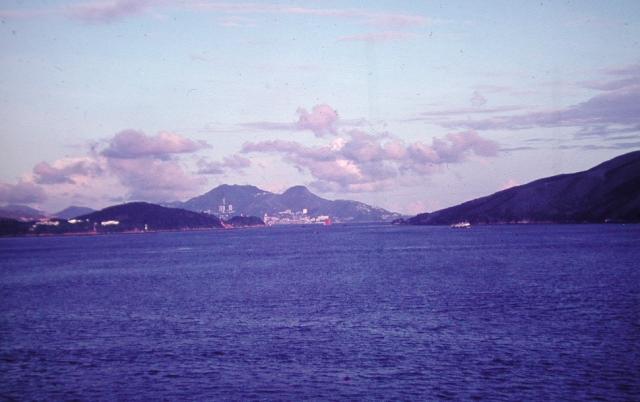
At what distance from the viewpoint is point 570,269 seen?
99875mm

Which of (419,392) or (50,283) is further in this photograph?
(50,283)

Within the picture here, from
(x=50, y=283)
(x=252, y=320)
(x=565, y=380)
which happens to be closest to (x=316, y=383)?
(x=565, y=380)

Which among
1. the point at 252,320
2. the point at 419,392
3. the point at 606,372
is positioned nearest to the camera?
the point at 419,392

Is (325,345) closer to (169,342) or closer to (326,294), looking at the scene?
(169,342)

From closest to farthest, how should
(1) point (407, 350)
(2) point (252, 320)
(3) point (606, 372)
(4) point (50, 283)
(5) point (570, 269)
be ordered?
(3) point (606, 372) → (1) point (407, 350) → (2) point (252, 320) → (5) point (570, 269) → (4) point (50, 283)

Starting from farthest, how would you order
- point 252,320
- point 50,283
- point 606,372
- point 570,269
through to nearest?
1. point 50,283
2. point 570,269
3. point 252,320
4. point 606,372

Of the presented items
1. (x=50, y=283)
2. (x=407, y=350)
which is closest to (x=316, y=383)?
(x=407, y=350)

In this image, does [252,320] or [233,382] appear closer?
[233,382]

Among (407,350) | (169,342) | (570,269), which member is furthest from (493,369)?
(570,269)

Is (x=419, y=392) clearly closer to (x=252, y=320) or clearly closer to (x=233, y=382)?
(x=233, y=382)

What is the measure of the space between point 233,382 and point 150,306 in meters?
37.3

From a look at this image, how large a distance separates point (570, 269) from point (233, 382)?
7626 cm

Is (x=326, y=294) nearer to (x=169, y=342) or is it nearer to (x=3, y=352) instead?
(x=169, y=342)

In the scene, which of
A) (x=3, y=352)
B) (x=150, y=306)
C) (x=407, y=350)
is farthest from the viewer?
(x=150, y=306)
